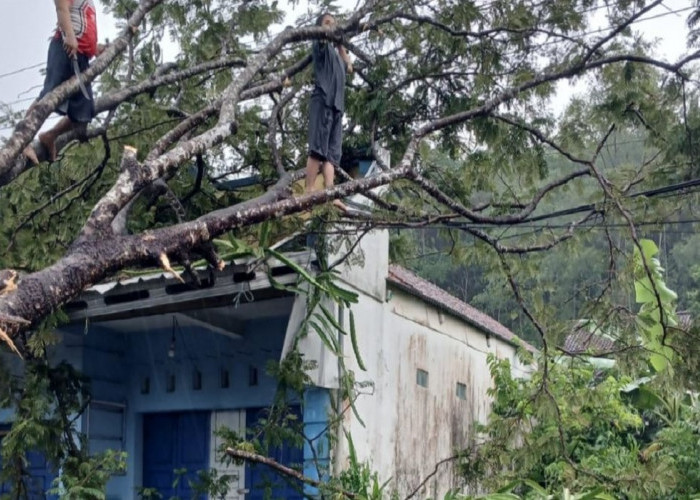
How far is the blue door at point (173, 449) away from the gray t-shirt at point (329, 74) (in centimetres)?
461

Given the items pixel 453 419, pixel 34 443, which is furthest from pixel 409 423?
pixel 34 443

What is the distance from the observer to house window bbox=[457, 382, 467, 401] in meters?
12.8

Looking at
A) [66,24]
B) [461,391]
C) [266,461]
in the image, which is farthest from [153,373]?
[66,24]

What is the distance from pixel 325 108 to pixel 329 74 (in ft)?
0.91

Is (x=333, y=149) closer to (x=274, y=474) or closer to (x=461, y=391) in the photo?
(x=274, y=474)

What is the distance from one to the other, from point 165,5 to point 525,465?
537cm

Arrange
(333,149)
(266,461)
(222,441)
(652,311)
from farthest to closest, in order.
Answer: (222,441) → (652,311) → (333,149) → (266,461)

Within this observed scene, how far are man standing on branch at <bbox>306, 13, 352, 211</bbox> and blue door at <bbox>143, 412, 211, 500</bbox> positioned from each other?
13.9ft

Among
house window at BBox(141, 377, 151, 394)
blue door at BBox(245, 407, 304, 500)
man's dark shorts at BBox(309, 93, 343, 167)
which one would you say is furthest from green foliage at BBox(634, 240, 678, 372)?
house window at BBox(141, 377, 151, 394)

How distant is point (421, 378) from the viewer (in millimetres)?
11391

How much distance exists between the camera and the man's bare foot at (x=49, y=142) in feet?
23.6

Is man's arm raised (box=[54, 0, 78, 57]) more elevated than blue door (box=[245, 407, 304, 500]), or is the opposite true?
man's arm raised (box=[54, 0, 78, 57])

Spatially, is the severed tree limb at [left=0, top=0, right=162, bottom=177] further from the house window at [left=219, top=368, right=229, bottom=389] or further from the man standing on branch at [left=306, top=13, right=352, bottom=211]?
the house window at [left=219, top=368, right=229, bottom=389]

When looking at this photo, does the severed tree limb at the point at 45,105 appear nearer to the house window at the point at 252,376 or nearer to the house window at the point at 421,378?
the house window at the point at 252,376
